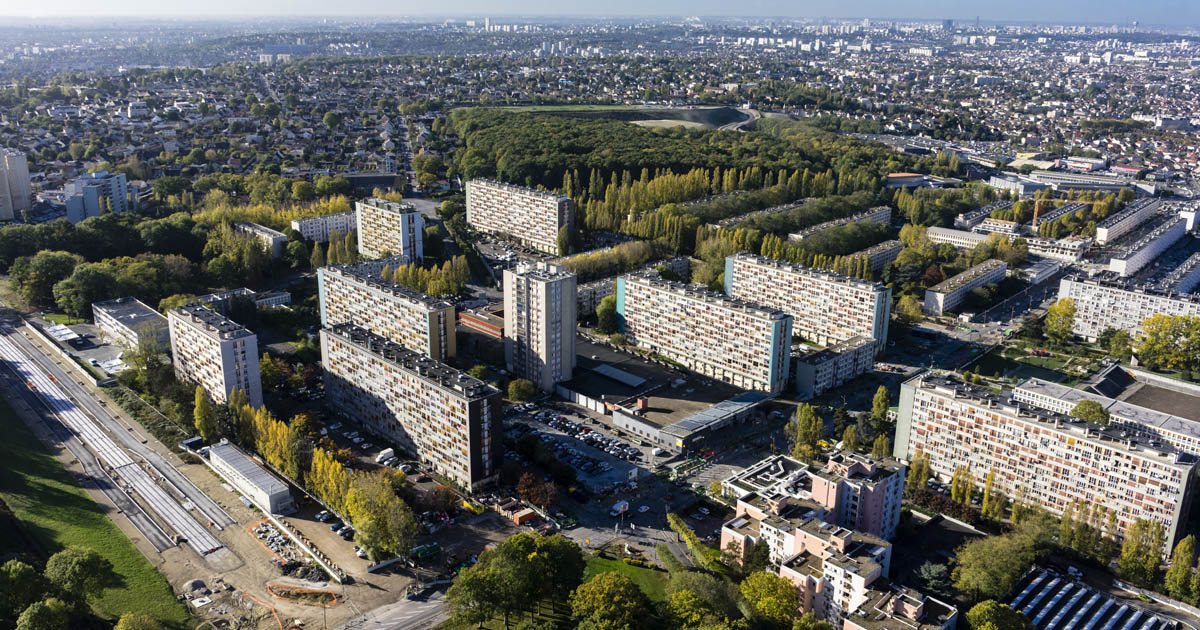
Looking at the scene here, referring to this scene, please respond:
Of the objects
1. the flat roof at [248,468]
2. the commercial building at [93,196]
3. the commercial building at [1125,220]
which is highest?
the commercial building at [93,196]

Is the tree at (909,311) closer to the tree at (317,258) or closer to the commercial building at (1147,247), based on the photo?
the commercial building at (1147,247)

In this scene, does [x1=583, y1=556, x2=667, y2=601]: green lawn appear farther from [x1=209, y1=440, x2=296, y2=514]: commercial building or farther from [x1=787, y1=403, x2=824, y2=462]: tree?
[x1=209, y1=440, x2=296, y2=514]: commercial building

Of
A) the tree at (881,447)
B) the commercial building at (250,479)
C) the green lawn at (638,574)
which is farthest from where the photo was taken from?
the tree at (881,447)

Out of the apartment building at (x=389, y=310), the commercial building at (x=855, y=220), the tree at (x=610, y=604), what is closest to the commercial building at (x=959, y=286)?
the commercial building at (x=855, y=220)

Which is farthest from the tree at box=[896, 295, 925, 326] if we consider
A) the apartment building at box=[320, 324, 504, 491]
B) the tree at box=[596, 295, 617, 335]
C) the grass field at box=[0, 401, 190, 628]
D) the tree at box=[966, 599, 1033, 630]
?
the grass field at box=[0, 401, 190, 628]

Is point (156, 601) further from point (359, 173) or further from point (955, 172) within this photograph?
point (955, 172)

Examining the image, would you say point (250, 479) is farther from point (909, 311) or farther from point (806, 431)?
point (909, 311)

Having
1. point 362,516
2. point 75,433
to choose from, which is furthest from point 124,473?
point 362,516
